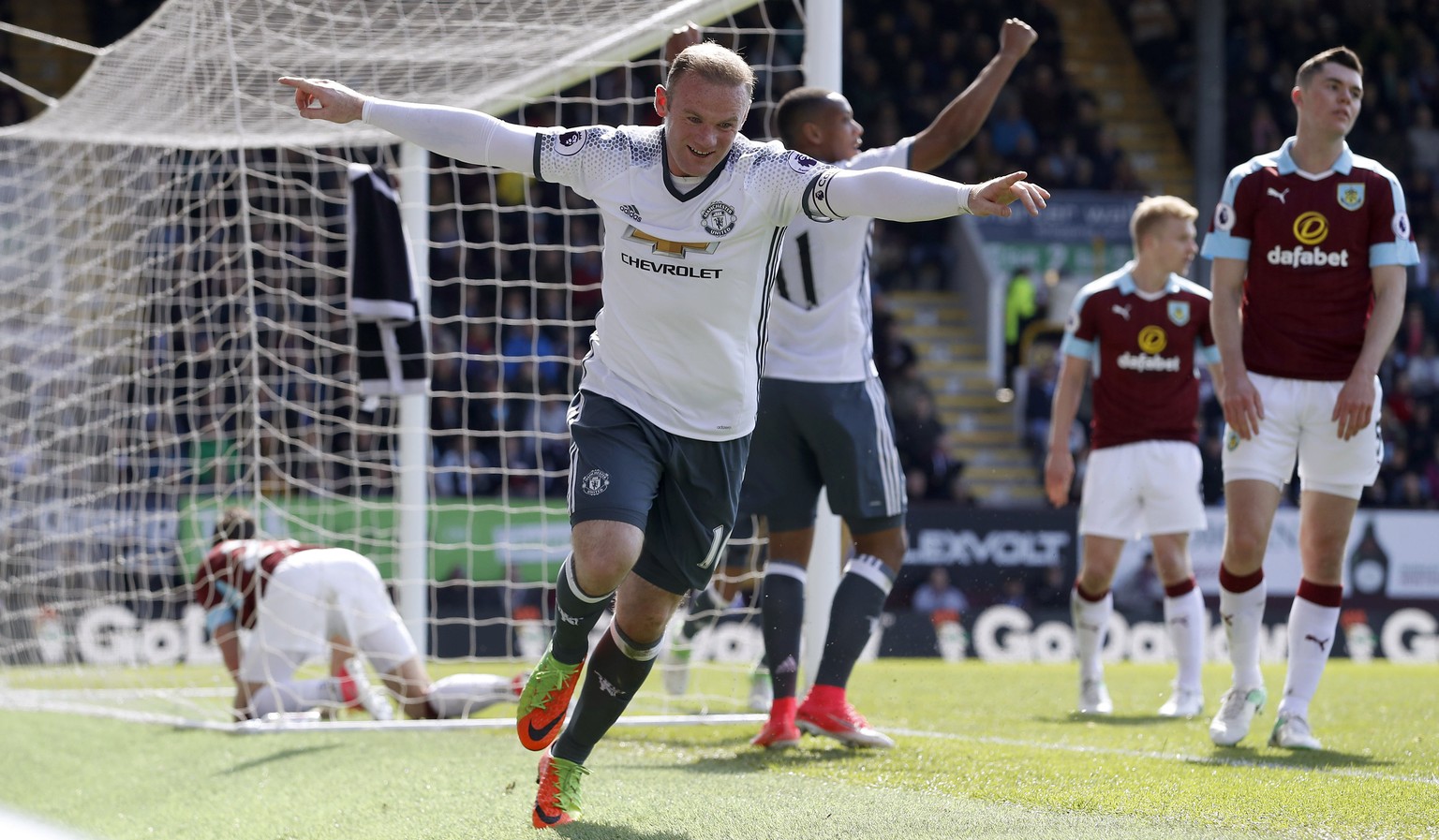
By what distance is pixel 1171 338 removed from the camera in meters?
7.30

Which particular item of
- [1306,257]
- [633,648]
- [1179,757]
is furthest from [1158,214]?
[633,648]

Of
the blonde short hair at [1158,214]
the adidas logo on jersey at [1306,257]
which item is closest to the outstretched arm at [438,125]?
the adidas logo on jersey at [1306,257]

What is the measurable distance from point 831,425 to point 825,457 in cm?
12

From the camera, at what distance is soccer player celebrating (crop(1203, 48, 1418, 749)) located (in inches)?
208

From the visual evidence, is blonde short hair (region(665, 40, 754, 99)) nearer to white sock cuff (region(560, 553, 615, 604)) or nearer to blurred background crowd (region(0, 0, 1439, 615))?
white sock cuff (region(560, 553, 615, 604))

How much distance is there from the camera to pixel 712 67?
156 inches

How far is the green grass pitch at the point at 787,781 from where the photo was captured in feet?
13.1

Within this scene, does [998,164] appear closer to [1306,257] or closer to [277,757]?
[1306,257]

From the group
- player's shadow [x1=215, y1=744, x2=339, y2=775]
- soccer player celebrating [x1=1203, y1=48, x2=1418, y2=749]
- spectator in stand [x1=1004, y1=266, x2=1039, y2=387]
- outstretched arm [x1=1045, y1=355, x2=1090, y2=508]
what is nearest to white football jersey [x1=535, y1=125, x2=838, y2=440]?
soccer player celebrating [x1=1203, y1=48, x2=1418, y2=749]

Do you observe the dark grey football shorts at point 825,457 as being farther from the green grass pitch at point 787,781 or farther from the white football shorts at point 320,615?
the white football shorts at point 320,615

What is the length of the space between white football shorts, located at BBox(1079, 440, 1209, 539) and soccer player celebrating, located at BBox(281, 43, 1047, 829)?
11.7ft

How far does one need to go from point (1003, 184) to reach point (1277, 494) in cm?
246

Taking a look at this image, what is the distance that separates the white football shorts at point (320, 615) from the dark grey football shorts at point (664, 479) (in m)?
3.31

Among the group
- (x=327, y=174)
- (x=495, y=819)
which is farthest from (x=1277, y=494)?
(x=327, y=174)
